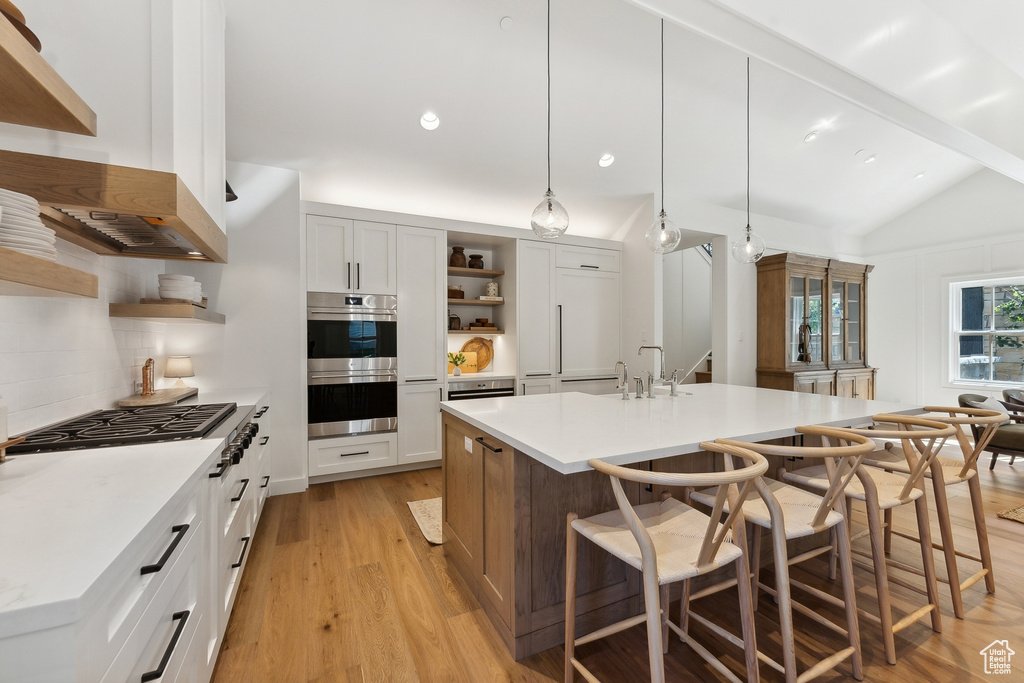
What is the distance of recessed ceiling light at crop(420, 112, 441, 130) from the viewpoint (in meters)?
3.31

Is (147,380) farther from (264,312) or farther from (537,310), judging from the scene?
(537,310)

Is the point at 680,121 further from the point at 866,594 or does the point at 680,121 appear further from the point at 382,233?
the point at 866,594

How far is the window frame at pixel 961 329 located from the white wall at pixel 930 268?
0.11 ft

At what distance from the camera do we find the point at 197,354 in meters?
3.18

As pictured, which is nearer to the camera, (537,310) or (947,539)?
(947,539)

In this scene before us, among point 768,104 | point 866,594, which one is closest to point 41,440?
point 866,594

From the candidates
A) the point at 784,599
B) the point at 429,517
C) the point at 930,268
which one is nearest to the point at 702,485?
the point at 784,599

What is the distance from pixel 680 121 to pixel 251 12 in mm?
3274

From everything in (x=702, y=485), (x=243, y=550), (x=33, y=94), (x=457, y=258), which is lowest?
(x=243, y=550)

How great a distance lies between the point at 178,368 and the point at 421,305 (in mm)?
1877

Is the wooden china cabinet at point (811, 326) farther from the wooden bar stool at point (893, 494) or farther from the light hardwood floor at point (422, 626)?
the wooden bar stool at point (893, 494)

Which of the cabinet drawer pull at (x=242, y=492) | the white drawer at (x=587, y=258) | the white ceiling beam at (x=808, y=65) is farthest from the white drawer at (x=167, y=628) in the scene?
the white drawer at (x=587, y=258)

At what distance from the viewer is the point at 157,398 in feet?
7.54

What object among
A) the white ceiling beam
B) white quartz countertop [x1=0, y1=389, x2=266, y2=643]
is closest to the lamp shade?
white quartz countertop [x1=0, y1=389, x2=266, y2=643]
